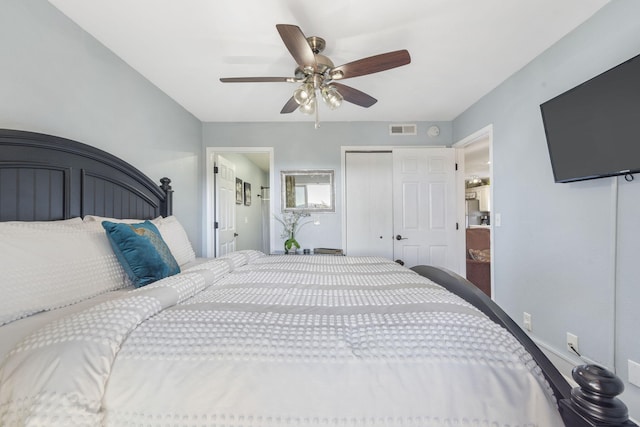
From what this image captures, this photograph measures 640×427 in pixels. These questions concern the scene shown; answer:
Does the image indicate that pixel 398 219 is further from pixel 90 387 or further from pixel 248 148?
pixel 90 387

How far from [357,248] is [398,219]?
676mm

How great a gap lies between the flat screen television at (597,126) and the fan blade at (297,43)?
168 centimetres

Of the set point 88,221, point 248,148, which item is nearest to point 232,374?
point 88,221

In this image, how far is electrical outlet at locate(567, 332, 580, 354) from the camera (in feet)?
6.05

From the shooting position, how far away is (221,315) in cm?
96

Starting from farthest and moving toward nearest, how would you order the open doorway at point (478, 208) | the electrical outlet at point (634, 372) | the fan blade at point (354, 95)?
the open doorway at point (478, 208)
the fan blade at point (354, 95)
the electrical outlet at point (634, 372)

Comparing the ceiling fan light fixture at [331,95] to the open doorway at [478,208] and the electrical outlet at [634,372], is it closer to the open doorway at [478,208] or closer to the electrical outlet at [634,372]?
→ the open doorway at [478,208]

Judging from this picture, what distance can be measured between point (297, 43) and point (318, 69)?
35cm

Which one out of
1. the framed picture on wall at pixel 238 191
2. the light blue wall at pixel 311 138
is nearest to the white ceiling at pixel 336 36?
the light blue wall at pixel 311 138

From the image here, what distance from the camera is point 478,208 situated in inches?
300

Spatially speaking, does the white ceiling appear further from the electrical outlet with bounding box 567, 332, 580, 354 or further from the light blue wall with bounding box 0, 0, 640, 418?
the electrical outlet with bounding box 567, 332, 580, 354

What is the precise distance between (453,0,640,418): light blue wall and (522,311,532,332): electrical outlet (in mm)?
41

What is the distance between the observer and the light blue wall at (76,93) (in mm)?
1388

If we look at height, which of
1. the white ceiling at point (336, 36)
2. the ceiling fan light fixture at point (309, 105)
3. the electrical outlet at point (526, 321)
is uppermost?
the white ceiling at point (336, 36)
